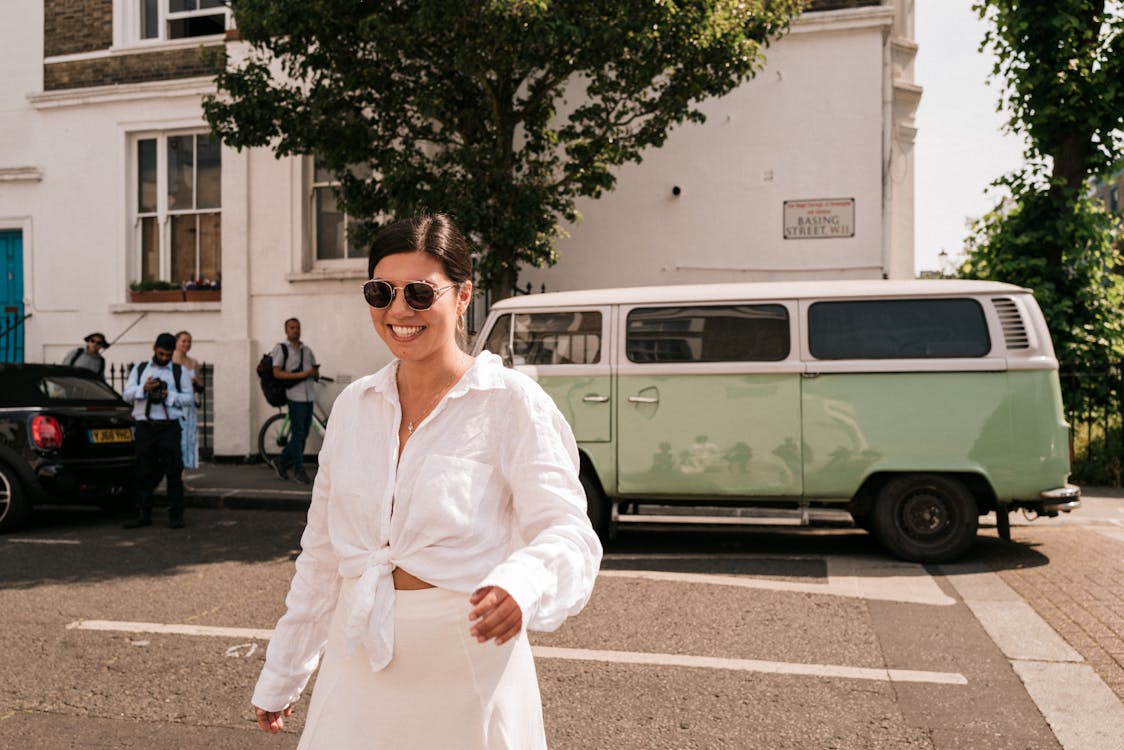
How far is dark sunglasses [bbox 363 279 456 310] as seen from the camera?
2.17 meters

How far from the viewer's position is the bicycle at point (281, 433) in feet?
42.2

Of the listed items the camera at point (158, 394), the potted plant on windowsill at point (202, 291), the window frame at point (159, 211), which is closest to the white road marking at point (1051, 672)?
the camera at point (158, 394)

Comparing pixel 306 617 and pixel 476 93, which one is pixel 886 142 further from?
pixel 306 617

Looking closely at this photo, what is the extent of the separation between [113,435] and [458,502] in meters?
8.96

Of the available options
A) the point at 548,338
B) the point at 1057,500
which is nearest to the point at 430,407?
the point at 548,338

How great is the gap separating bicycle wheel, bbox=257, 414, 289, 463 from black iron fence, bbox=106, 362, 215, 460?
1.08m

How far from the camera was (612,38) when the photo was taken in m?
9.66

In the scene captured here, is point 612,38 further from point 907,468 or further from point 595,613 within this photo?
point 595,613

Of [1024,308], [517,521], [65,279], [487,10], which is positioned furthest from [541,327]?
[65,279]

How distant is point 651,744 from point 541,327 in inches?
192

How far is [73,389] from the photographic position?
391 inches

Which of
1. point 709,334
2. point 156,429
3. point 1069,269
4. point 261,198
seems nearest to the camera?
point 709,334

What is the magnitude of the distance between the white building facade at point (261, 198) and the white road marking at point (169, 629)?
777cm

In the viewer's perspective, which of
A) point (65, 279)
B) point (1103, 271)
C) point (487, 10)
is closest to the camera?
point (487, 10)
